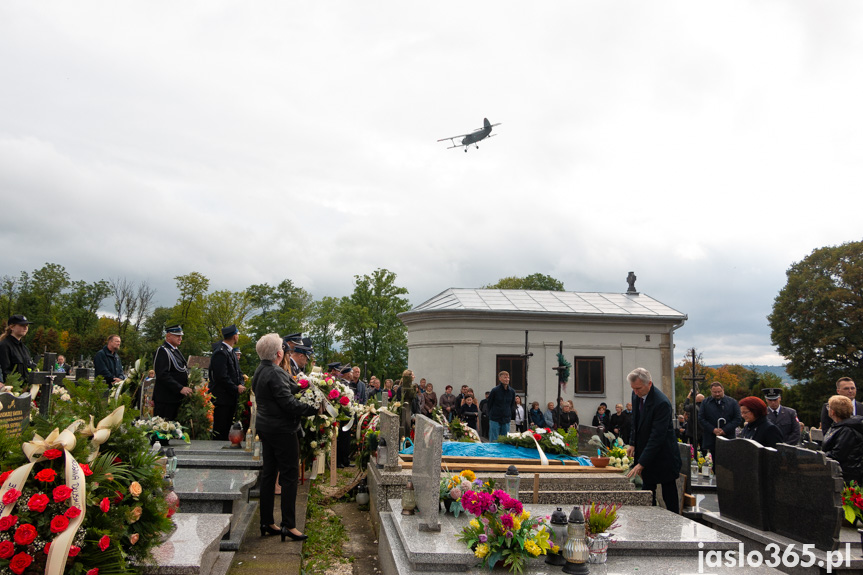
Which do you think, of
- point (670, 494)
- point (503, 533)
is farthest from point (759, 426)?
point (503, 533)

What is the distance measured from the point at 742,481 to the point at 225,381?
678cm

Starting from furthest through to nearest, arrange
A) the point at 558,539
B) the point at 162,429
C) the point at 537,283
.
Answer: the point at 537,283 → the point at 162,429 → the point at 558,539

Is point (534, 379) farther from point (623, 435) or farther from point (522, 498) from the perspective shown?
point (522, 498)

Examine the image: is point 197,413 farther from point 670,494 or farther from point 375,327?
point 375,327

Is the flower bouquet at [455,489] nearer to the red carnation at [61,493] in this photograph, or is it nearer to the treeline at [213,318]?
the red carnation at [61,493]

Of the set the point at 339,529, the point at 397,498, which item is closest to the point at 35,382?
the point at 339,529

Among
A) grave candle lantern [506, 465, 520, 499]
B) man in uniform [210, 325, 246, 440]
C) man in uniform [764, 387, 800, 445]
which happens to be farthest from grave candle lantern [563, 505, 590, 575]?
man in uniform [764, 387, 800, 445]

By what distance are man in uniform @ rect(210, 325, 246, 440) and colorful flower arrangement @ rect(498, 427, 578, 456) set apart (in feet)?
13.0

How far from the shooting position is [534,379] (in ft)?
77.4

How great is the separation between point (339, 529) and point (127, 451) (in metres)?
3.89

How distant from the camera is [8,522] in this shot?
3361mm

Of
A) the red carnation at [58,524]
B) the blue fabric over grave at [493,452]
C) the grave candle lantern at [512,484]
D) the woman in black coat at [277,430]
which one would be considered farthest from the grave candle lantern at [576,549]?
the red carnation at [58,524]

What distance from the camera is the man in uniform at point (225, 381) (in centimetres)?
873

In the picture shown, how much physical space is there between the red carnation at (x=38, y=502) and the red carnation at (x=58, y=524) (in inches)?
3.9
